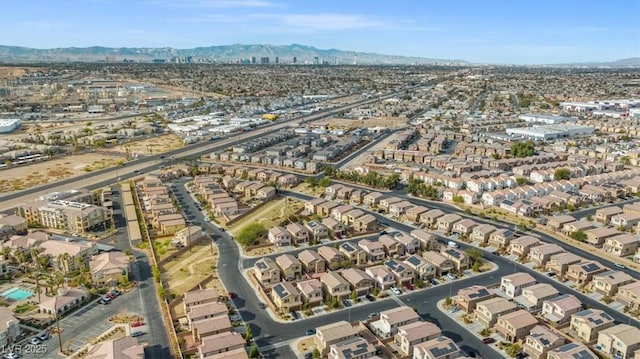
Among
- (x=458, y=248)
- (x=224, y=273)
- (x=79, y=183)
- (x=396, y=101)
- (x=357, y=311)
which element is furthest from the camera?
(x=396, y=101)

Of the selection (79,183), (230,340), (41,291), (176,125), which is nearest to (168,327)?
(230,340)

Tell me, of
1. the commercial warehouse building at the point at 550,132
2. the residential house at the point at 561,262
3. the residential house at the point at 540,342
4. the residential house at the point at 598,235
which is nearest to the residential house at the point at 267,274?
the residential house at the point at 540,342

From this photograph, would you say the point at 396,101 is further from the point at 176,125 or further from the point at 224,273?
the point at 224,273

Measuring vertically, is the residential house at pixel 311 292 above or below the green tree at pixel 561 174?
below

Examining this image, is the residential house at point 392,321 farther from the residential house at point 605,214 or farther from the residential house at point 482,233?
the residential house at point 605,214

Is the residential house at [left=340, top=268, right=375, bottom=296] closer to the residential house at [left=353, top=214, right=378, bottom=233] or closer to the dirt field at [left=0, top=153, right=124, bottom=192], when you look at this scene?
the residential house at [left=353, top=214, right=378, bottom=233]

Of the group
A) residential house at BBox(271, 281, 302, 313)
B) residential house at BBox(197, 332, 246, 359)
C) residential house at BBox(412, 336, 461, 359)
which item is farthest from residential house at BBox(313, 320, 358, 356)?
residential house at BBox(197, 332, 246, 359)
